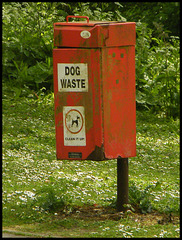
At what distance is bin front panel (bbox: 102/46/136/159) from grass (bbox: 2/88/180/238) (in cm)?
59

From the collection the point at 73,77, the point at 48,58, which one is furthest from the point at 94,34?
the point at 48,58

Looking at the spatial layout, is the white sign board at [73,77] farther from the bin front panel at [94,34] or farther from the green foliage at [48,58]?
the green foliage at [48,58]

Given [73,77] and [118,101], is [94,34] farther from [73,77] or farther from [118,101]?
[118,101]

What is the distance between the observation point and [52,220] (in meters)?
4.73

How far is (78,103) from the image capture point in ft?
15.5

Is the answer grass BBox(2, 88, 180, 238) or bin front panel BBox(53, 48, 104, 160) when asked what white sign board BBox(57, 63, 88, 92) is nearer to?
bin front panel BBox(53, 48, 104, 160)

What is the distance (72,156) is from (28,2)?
24.1ft

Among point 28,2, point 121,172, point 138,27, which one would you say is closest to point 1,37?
point 28,2

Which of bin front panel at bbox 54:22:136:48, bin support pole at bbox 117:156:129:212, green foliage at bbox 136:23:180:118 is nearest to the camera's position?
bin front panel at bbox 54:22:136:48

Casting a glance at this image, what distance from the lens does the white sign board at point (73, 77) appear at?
4645 millimetres

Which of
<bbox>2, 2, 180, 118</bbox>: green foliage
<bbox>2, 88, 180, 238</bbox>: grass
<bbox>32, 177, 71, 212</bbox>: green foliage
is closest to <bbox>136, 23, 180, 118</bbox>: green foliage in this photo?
<bbox>2, 2, 180, 118</bbox>: green foliage

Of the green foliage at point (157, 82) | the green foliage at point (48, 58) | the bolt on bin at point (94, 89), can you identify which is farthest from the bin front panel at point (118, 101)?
the green foliage at point (157, 82)

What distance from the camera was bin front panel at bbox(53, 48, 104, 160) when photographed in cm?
462

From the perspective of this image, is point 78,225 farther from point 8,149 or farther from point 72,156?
point 8,149
